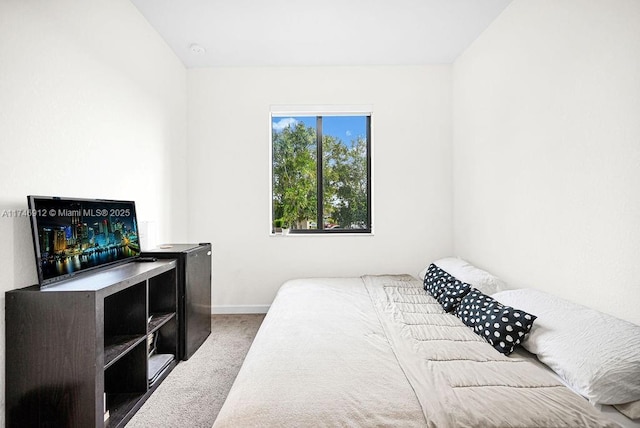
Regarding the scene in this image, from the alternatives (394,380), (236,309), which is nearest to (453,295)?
(394,380)

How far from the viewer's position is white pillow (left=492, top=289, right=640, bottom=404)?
122 centimetres

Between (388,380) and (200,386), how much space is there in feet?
4.64

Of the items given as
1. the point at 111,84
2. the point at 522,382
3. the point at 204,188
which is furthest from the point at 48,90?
the point at 522,382

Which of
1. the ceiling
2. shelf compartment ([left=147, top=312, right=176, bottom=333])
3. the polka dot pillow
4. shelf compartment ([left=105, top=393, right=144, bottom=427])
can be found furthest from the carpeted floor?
the ceiling

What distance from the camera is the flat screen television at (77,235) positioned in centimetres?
155

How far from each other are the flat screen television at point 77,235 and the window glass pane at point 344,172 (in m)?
2.07

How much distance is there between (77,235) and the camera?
1786mm

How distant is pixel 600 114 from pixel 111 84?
2929 millimetres

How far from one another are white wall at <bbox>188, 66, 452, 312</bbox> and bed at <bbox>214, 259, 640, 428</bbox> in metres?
1.44

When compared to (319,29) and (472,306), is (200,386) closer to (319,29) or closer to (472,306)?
(472,306)

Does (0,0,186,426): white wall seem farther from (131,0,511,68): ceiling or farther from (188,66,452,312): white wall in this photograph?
(188,66,452,312): white wall

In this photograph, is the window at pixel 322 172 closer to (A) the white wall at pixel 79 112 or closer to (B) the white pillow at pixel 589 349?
(A) the white wall at pixel 79 112

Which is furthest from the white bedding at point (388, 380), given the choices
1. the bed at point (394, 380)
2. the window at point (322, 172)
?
the window at point (322, 172)

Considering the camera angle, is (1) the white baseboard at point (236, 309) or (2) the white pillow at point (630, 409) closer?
(2) the white pillow at point (630, 409)
